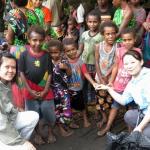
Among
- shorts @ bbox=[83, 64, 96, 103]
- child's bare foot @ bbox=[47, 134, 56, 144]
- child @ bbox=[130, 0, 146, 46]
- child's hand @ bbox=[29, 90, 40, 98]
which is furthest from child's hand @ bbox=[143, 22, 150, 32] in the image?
child's bare foot @ bbox=[47, 134, 56, 144]

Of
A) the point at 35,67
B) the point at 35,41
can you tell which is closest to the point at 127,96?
the point at 35,67

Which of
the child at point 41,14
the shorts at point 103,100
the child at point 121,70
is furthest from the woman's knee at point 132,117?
the child at point 41,14

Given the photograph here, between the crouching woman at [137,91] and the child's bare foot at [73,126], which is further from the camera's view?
the child's bare foot at [73,126]

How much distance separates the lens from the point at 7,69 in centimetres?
390

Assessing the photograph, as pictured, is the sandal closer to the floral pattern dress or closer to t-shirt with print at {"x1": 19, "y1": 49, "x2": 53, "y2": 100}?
the floral pattern dress

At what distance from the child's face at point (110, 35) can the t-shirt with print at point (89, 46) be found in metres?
0.29

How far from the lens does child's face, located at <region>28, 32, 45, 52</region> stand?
Result: 440 centimetres

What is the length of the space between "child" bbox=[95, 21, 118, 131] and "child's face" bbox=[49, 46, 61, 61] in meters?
0.49

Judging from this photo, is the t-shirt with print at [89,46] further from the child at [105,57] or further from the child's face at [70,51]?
the child's face at [70,51]

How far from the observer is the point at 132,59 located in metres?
4.01

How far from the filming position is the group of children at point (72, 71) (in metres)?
4.48

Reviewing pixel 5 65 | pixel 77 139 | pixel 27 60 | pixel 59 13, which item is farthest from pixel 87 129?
pixel 59 13

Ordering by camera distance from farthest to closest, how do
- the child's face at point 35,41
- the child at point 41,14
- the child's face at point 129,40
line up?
the child at point 41,14 < the child's face at point 129,40 < the child's face at point 35,41

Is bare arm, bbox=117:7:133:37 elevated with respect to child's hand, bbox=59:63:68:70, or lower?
elevated
